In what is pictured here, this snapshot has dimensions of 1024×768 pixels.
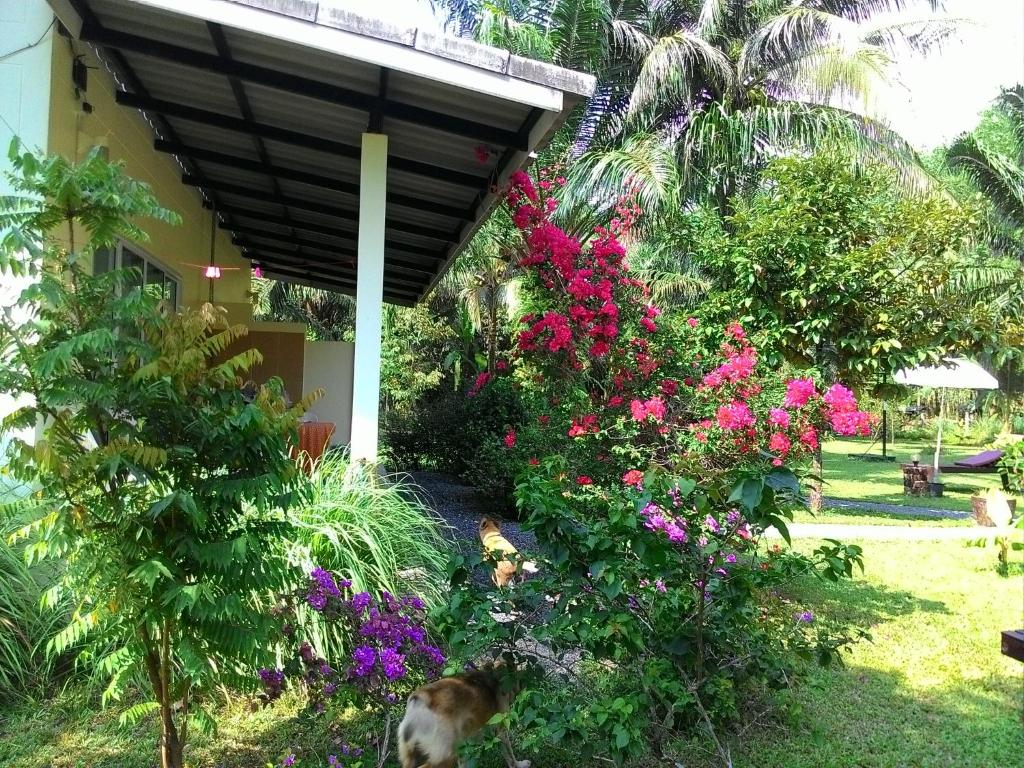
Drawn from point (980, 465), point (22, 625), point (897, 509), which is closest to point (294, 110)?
point (22, 625)

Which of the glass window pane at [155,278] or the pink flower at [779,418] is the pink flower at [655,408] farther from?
the glass window pane at [155,278]

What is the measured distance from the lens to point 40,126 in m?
6.24

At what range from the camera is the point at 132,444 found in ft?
9.88

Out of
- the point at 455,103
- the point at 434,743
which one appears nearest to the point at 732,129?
the point at 455,103

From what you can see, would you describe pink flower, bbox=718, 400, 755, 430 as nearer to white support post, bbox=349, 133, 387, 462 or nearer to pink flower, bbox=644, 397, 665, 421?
pink flower, bbox=644, 397, 665, 421

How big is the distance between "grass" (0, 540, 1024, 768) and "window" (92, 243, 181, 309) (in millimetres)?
3898

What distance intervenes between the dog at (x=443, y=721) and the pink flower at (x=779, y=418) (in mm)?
3772

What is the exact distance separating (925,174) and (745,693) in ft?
46.5

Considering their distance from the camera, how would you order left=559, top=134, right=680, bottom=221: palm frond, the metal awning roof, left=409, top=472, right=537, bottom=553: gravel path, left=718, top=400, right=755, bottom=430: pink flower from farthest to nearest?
left=559, top=134, right=680, bottom=221: palm frond < left=409, top=472, right=537, bottom=553: gravel path < left=718, top=400, right=755, bottom=430: pink flower < the metal awning roof

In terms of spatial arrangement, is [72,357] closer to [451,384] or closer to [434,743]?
[434,743]

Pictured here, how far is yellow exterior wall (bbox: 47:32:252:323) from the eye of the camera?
659cm

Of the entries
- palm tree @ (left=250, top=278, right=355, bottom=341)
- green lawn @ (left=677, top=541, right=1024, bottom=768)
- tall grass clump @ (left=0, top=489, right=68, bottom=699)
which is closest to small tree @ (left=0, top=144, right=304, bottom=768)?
tall grass clump @ (left=0, top=489, right=68, bottom=699)

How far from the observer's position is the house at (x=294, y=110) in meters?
5.42

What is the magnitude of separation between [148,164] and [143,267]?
114 centimetres
